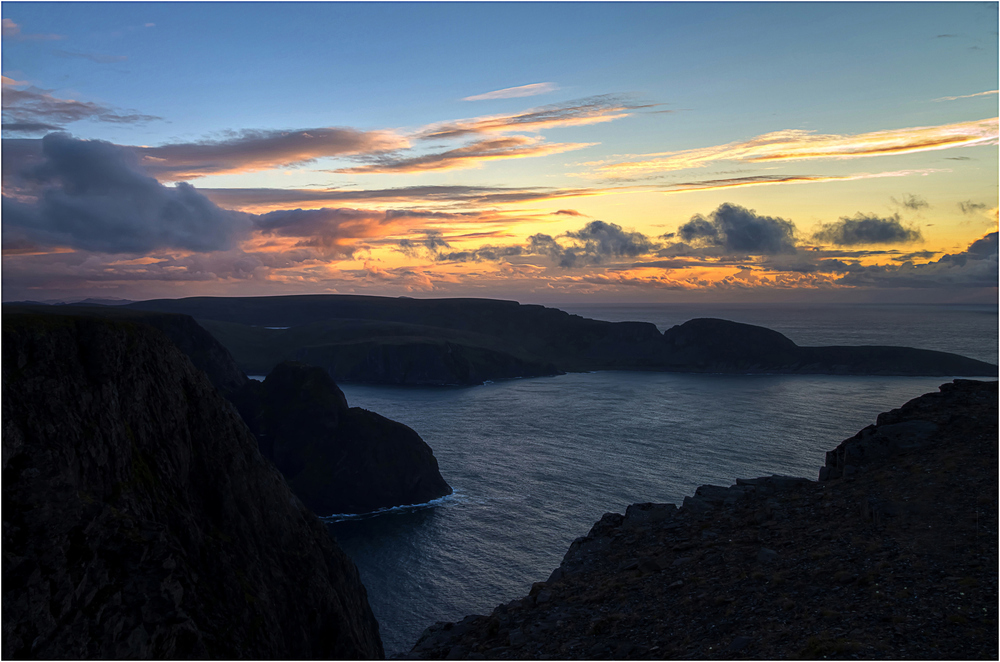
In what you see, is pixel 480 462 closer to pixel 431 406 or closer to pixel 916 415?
pixel 431 406

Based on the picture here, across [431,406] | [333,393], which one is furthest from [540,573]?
[431,406]

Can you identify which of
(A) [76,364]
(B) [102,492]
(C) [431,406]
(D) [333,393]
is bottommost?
(C) [431,406]

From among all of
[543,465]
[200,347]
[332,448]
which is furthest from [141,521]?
[200,347]

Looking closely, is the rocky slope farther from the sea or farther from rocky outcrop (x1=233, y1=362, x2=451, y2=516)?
rocky outcrop (x1=233, y1=362, x2=451, y2=516)

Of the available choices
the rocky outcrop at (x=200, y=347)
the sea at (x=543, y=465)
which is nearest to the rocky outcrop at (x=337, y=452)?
the sea at (x=543, y=465)

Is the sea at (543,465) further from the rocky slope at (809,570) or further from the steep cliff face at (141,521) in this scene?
the rocky slope at (809,570)

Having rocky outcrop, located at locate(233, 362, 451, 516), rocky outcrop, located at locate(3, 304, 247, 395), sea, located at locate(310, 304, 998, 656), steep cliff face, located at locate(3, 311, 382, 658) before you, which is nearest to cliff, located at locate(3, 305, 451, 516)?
rocky outcrop, located at locate(233, 362, 451, 516)

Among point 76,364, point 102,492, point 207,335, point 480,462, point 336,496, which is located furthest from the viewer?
point 207,335

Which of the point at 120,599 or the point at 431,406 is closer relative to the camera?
the point at 120,599
